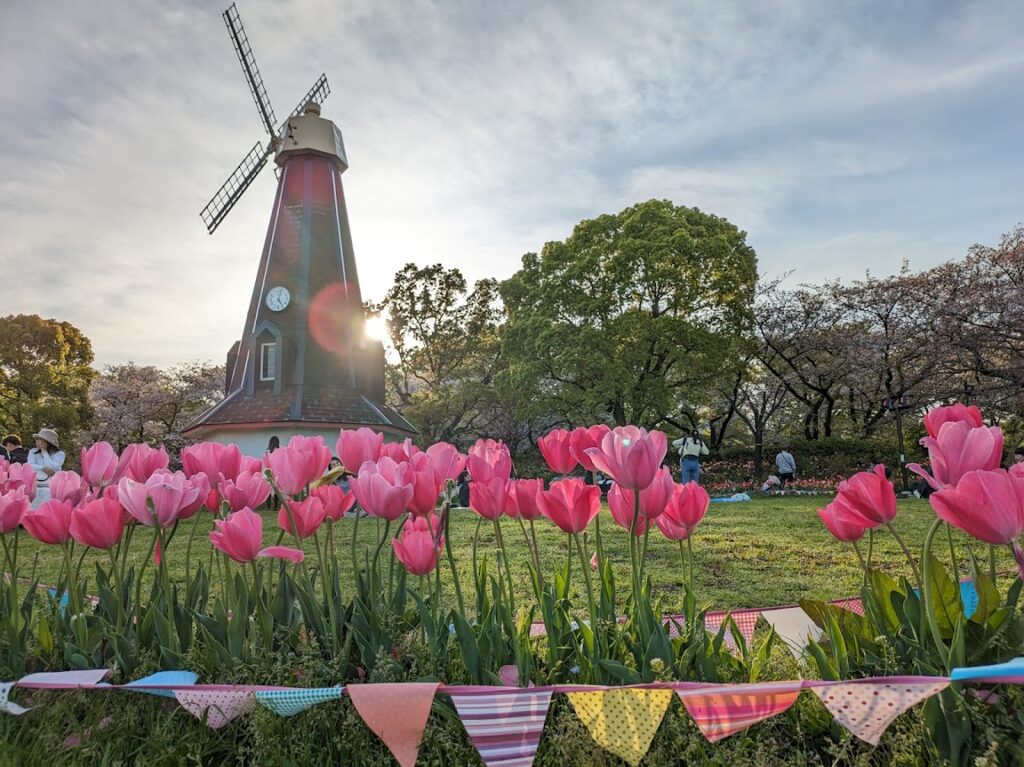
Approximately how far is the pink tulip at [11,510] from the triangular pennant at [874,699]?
2.29 m

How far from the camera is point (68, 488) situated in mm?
2143

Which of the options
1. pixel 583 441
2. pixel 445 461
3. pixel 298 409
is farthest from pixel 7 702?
pixel 298 409

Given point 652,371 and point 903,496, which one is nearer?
point 903,496

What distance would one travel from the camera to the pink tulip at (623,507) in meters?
1.70

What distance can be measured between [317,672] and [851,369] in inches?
975

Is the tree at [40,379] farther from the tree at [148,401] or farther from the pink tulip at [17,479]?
the pink tulip at [17,479]

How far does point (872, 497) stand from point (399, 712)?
1220mm

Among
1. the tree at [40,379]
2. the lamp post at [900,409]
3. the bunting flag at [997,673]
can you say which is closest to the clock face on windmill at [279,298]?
the tree at [40,379]

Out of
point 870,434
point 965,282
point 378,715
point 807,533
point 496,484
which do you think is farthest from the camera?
point 870,434

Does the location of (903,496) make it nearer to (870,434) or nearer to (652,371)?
(652,371)

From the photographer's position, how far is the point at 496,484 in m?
1.71

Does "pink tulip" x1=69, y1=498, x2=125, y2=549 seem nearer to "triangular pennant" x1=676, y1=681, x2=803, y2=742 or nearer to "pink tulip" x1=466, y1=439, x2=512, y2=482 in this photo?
"pink tulip" x1=466, y1=439, x2=512, y2=482

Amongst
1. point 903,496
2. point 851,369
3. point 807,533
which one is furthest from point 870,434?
point 807,533

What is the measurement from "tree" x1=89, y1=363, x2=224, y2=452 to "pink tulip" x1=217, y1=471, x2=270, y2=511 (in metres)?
→ 29.1
